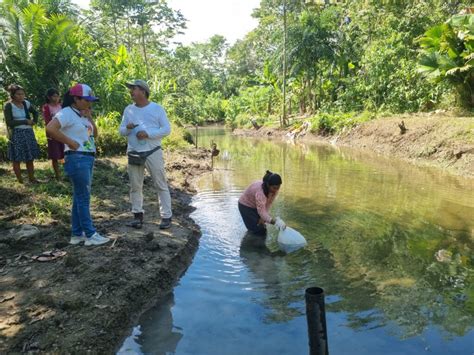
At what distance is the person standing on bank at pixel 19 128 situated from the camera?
7.13 m

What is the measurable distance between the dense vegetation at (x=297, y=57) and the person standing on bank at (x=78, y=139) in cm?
803

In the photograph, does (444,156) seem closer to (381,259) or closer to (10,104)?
(381,259)

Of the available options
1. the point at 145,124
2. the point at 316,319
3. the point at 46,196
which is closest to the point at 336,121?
the point at 46,196

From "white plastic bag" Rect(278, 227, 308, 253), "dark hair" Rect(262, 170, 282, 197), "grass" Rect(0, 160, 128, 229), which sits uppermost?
"dark hair" Rect(262, 170, 282, 197)

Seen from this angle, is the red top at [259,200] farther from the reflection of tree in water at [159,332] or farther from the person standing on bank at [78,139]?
the person standing on bank at [78,139]

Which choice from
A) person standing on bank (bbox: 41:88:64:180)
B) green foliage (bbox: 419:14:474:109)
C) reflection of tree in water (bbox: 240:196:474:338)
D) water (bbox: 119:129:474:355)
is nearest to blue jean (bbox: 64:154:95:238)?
water (bbox: 119:129:474:355)

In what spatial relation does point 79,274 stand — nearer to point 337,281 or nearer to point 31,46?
point 337,281

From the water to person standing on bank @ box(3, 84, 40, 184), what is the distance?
3.23 meters

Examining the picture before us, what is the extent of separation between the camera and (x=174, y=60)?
137 ft

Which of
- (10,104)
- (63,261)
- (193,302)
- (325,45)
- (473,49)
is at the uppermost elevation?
(325,45)

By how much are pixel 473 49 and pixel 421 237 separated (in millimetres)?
10618

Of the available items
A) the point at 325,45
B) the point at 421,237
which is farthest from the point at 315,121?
the point at 421,237

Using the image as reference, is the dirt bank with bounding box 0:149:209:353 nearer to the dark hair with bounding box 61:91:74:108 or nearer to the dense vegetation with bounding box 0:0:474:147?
the dark hair with bounding box 61:91:74:108

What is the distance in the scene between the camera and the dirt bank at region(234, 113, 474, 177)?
12.6 meters
